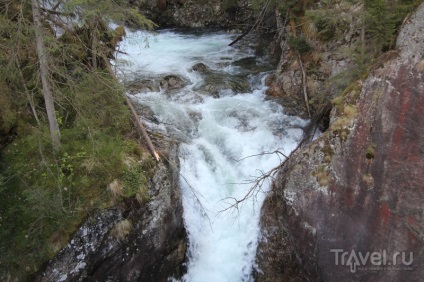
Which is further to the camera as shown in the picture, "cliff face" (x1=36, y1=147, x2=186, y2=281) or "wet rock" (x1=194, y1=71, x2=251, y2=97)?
"wet rock" (x1=194, y1=71, x2=251, y2=97)

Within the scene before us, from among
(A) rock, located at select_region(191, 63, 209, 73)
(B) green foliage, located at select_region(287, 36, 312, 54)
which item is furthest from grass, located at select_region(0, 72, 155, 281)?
(B) green foliage, located at select_region(287, 36, 312, 54)

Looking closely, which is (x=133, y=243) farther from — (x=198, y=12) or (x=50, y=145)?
(x=198, y=12)

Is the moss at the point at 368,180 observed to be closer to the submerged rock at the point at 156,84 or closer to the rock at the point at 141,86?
the submerged rock at the point at 156,84

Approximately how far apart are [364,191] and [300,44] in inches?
285

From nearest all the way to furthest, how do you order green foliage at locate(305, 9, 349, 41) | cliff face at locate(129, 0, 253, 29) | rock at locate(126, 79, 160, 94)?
green foliage at locate(305, 9, 349, 41)
rock at locate(126, 79, 160, 94)
cliff face at locate(129, 0, 253, 29)

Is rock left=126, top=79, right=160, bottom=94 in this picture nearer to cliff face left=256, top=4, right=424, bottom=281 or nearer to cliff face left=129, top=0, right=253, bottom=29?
cliff face left=256, top=4, right=424, bottom=281

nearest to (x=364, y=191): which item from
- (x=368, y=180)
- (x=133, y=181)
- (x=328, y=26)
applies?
(x=368, y=180)

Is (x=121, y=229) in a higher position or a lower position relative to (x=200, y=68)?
lower

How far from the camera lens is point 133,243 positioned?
22.4 feet

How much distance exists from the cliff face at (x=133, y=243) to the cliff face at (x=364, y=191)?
2418 mm

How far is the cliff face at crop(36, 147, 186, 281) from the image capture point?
6195mm

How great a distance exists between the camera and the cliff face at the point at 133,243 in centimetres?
620

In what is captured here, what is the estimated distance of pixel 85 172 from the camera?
22.5ft

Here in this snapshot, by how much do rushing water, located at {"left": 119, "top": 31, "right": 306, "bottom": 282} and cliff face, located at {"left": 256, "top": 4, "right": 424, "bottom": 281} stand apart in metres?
0.87
